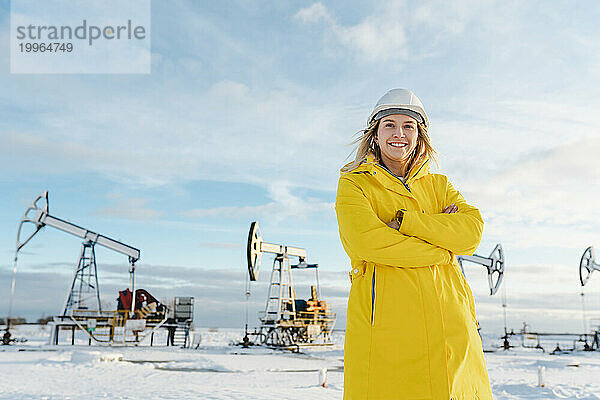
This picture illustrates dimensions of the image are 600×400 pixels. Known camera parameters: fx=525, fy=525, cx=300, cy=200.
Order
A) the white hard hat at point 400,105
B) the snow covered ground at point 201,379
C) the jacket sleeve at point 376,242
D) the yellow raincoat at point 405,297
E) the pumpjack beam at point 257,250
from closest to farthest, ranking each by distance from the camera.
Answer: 1. the yellow raincoat at point 405,297
2. the jacket sleeve at point 376,242
3. the white hard hat at point 400,105
4. the snow covered ground at point 201,379
5. the pumpjack beam at point 257,250

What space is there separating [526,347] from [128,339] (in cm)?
2203

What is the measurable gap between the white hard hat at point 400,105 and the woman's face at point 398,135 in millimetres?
25

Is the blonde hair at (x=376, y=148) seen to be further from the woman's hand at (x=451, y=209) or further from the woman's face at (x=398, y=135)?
the woman's hand at (x=451, y=209)

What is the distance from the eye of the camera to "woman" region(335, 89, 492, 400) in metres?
2.24

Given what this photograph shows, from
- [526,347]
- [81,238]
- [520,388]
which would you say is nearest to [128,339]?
[81,238]

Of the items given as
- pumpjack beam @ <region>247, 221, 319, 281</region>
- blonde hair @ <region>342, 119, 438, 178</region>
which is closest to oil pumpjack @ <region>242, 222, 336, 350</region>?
pumpjack beam @ <region>247, 221, 319, 281</region>

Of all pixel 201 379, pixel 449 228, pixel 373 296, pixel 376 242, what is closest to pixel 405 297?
pixel 373 296

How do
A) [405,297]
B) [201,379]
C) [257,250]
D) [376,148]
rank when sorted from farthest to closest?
[257,250]
[201,379]
[376,148]
[405,297]

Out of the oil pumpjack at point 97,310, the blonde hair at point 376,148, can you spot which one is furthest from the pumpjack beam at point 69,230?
the blonde hair at point 376,148

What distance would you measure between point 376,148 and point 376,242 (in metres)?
0.60

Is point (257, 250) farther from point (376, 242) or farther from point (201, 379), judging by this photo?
point (376, 242)

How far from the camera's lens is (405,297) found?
2.31 metres

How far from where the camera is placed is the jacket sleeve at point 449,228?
96.3 inches

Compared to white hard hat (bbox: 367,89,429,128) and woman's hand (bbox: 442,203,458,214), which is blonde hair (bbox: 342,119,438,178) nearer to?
white hard hat (bbox: 367,89,429,128)
